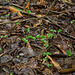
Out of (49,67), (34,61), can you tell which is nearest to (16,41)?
(34,61)

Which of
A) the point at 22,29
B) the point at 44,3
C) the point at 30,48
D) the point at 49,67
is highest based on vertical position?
the point at 44,3

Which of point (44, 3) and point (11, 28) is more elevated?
point (44, 3)

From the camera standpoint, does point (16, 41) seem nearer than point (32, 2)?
Yes

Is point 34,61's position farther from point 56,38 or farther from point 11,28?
point 11,28

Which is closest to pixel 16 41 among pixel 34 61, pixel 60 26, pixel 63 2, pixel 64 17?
pixel 34 61

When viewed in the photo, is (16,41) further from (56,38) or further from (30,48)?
(56,38)

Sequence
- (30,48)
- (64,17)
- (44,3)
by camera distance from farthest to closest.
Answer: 1. (44,3)
2. (64,17)
3. (30,48)

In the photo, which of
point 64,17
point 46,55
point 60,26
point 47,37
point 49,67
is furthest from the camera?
point 64,17
